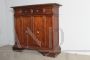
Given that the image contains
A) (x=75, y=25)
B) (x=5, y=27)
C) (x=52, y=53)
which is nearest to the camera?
(x=52, y=53)

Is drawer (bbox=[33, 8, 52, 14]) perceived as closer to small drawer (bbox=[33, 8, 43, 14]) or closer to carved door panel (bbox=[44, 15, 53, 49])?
small drawer (bbox=[33, 8, 43, 14])

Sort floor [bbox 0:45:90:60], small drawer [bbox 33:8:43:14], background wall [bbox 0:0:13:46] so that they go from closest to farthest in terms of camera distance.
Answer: floor [bbox 0:45:90:60]
small drawer [bbox 33:8:43:14]
background wall [bbox 0:0:13:46]

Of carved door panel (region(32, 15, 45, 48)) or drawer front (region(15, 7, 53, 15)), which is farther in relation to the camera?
carved door panel (region(32, 15, 45, 48))

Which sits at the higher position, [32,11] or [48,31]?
[32,11]

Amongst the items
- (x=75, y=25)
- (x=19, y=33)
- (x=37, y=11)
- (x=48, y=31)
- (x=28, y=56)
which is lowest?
(x=28, y=56)

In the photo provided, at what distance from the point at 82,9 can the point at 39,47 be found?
4.99 feet

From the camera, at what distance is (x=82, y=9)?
3854 mm

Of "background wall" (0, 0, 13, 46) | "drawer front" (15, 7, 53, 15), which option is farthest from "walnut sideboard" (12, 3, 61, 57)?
"background wall" (0, 0, 13, 46)

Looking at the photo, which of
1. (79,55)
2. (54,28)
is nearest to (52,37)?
(54,28)

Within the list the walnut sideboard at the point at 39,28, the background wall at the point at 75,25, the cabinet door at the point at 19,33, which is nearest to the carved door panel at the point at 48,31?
the walnut sideboard at the point at 39,28

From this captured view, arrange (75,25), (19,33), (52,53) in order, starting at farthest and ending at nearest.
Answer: (19,33) < (75,25) < (52,53)

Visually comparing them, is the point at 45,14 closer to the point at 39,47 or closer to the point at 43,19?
the point at 43,19

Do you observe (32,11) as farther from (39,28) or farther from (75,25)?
(75,25)

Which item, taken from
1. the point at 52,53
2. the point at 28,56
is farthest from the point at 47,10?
the point at 28,56
